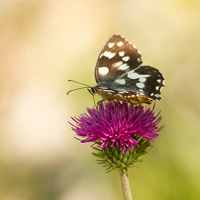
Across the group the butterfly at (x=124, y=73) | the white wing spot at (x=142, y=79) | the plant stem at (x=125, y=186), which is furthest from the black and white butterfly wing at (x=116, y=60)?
the plant stem at (x=125, y=186)

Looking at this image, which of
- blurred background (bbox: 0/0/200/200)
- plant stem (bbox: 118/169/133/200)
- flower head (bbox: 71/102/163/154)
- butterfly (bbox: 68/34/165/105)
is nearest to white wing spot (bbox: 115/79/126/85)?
butterfly (bbox: 68/34/165/105)

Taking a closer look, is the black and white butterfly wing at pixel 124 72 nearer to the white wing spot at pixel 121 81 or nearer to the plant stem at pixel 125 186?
the white wing spot at pixel 121 81

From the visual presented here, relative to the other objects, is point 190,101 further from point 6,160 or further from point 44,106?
point 6,160

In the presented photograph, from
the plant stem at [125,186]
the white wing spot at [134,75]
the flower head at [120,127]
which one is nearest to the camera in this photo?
the plant stem at [125,186]

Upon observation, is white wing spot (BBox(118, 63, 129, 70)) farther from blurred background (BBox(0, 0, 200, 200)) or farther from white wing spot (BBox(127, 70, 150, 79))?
blurred background (BBox(0, 0, 200, 200))

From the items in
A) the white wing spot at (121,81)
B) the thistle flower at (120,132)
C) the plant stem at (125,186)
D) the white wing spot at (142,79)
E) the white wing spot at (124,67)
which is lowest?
the plant stem at (125,186)

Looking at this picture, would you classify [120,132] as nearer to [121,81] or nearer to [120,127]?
[120,127]

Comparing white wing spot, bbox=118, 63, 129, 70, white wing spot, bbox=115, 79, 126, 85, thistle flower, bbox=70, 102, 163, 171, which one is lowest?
thistle flower, bbox=70, 102, 163, 171
